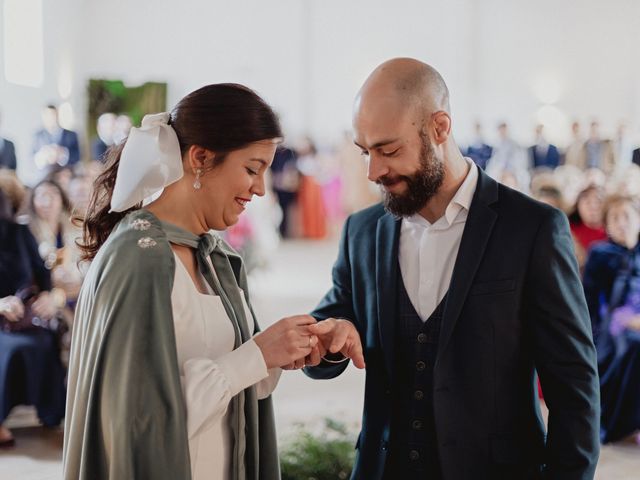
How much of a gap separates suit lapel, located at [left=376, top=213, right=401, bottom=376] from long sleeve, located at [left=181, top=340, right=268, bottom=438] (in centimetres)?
36

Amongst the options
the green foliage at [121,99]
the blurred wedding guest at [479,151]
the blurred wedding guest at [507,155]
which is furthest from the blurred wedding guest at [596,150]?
Result: the green foliage at [121,99]

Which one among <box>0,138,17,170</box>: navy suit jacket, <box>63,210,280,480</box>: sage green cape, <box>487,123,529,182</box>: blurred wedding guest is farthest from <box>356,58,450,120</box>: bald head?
<box>487,123,529,182</box>: blurred wedding guest

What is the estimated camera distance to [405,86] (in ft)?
6.79

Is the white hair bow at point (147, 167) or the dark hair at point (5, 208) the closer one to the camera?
the white hair bow at point (147, 167)

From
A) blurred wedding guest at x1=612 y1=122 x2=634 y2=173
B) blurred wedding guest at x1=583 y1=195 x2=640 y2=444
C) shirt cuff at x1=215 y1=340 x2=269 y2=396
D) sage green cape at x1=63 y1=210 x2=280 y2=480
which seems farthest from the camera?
blurred wedding guest at x1=612 y1=122 x2=634 y2=173

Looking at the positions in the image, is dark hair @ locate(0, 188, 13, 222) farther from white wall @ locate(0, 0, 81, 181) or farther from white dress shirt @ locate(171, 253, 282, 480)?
white wall @ locate(0, 0, 81, 181)

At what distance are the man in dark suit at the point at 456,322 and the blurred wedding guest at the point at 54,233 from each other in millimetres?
3880

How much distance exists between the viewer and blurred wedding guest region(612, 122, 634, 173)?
15.8 meters

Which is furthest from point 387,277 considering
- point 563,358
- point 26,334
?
point 26,334

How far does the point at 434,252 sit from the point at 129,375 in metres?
0.85

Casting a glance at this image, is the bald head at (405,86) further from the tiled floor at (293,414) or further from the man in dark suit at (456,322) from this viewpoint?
the tiled floor at (293,414)

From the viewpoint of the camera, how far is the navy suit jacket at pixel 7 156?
1060 cm

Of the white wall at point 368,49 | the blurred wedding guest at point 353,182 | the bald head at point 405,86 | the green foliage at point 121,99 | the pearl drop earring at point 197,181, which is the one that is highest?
the white wall at point 368,49

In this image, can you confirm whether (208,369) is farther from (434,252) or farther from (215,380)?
(434,252)
